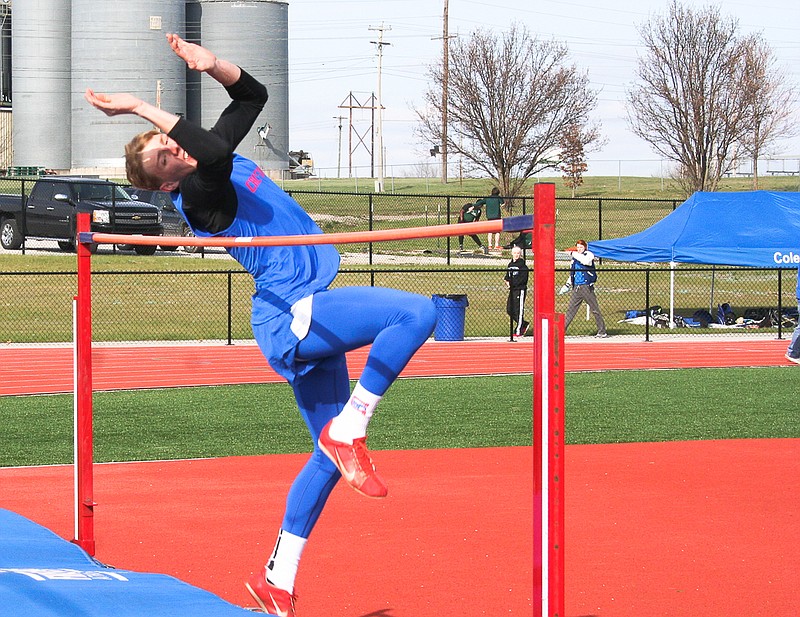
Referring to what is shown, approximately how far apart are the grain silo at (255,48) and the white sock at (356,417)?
55.2m

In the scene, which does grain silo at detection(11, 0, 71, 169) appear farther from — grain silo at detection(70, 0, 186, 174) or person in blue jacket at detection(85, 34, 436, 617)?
person in blue jacket at detection(85, 34, 436, 617)

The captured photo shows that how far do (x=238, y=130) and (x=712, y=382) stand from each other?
1177cm

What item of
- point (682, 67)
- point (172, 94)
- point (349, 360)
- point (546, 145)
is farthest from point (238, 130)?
point (172, 94)

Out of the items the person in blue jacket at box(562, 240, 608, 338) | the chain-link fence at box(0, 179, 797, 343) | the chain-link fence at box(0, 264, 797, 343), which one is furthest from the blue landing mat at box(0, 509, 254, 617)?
the person in blue jacket at box(562, 240, 608, 338)

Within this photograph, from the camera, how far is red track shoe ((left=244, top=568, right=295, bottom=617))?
4.80 m

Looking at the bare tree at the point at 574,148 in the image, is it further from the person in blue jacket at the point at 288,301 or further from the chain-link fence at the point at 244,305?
the person in blue jacket at the point at 288,301

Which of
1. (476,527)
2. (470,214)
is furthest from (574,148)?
(476,527)

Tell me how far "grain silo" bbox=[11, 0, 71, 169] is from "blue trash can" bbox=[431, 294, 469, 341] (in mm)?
42607

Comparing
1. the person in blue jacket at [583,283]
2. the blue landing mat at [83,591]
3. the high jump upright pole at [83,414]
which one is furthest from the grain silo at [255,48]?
the blue landing mat at [83,591]

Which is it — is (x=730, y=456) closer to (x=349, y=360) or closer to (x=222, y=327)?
(x=349, y=360)

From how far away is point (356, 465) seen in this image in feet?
14.0

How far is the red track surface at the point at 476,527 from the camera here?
5535 millimetres

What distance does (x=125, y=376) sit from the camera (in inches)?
619

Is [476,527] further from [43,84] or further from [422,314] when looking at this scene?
[43,84]
